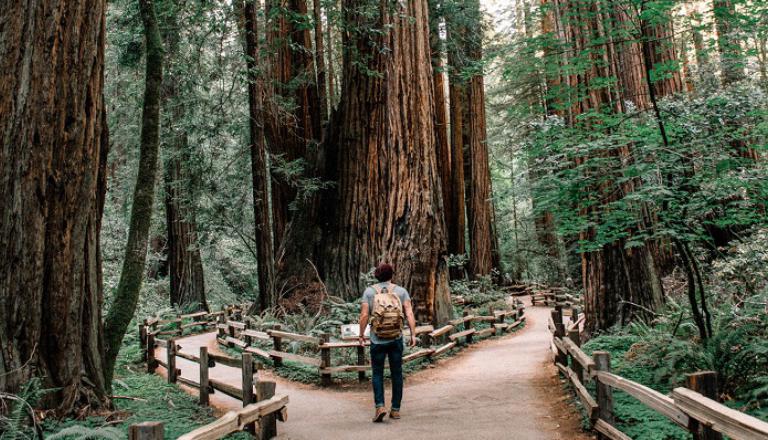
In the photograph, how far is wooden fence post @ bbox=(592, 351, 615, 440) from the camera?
16.3 ft

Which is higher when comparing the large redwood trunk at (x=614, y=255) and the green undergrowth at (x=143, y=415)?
the large redwood trunk at (x=614, y=255)

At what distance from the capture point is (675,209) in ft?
19.1

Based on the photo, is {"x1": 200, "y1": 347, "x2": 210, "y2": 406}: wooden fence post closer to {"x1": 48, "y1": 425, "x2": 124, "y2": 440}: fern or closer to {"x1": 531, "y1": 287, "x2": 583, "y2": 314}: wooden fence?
{"x1": 48, "y1": 425, "x2": 124, "y2": 440}: fern

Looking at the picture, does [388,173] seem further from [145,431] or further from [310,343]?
[145,431]

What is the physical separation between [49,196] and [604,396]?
569 centimetres

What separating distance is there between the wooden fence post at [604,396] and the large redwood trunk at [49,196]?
5.08 meters

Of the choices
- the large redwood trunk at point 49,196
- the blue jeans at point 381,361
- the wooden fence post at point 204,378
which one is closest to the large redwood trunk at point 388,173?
the wooden fence post at point 204,378

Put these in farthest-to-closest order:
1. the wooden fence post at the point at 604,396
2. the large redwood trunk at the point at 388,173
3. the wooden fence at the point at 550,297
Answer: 1. the wooden fence at the point at 550,297
2. the large redwood trunk at the point at 388,173
3. the wooden fence post at the point at 604,396

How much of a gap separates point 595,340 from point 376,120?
6630 mm

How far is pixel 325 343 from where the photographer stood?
8.41 m

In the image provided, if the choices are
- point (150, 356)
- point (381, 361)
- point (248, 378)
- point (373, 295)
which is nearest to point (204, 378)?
point (248, 378)

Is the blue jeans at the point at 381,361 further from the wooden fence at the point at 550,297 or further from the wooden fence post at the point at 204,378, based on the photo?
the wooden fence at the point at 550,297

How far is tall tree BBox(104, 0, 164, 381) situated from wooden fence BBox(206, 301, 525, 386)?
305cm

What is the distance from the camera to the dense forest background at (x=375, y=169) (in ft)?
16.8
